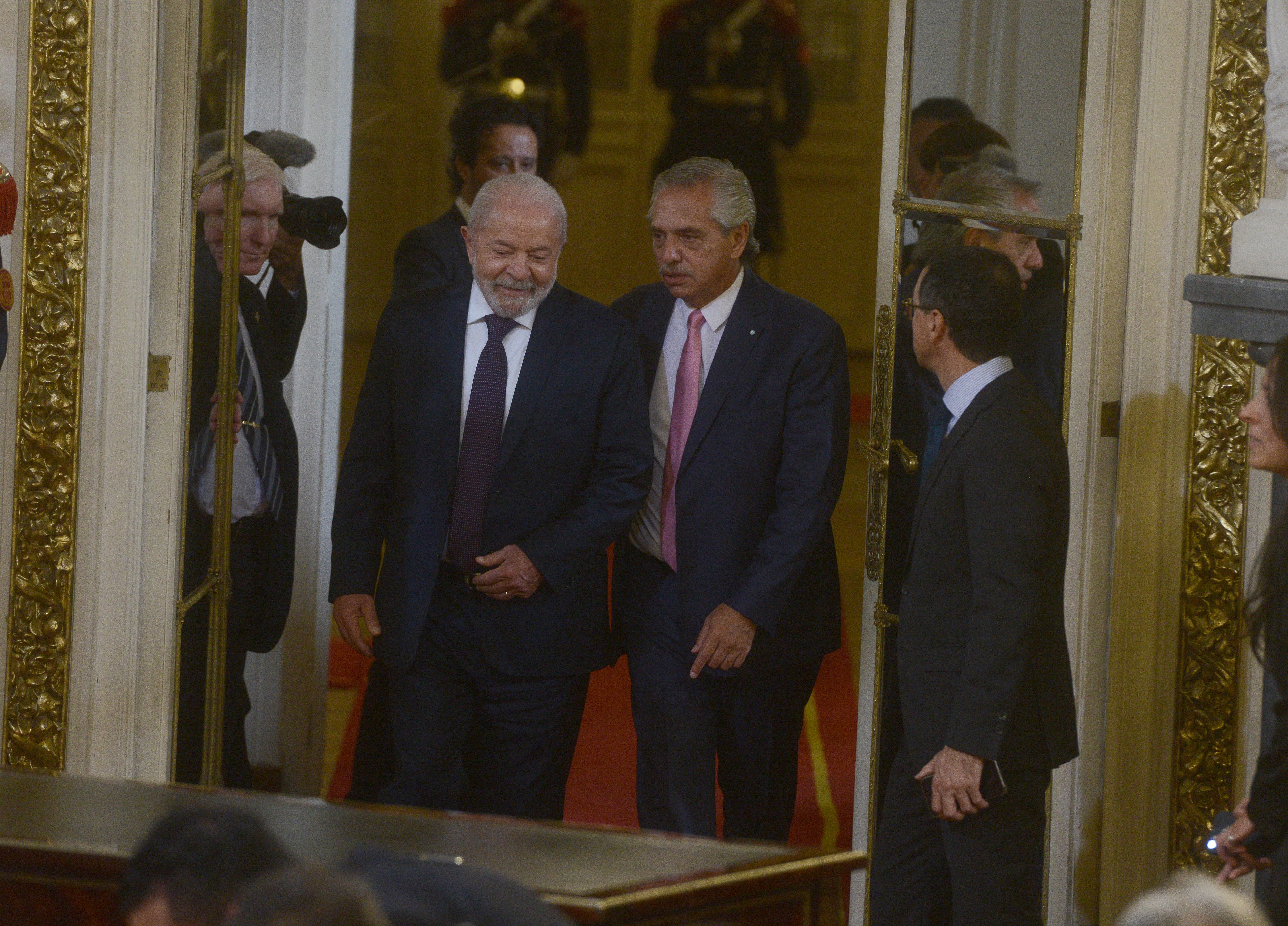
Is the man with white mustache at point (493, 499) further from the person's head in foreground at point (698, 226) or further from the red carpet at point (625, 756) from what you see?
the red carpet at point (625, 756)

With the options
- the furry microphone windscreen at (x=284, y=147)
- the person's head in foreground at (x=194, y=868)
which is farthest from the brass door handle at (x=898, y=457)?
the person's head in foreground at (x=194, y=868)

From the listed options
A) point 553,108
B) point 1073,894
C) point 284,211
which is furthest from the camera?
point 553,108

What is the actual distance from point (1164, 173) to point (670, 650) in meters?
1.45

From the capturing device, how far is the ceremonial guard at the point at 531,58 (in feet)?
35.7

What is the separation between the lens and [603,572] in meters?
3.96

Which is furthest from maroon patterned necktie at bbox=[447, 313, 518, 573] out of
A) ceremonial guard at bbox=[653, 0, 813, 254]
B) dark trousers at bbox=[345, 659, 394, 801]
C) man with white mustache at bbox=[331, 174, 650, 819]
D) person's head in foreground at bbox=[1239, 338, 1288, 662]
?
ceremonial guard at bbox=[653, 0, 813, 254]

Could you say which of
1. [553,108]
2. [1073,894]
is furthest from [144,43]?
[553,108]

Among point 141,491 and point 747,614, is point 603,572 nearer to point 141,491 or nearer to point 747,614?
point 747,614

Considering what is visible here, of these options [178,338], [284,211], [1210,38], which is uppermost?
[1210,38]

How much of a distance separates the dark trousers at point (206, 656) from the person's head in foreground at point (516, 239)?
2.79ft

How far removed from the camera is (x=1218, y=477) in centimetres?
389

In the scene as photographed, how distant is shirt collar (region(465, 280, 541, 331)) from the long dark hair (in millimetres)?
1653

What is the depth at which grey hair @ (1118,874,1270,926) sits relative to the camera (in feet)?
5.06

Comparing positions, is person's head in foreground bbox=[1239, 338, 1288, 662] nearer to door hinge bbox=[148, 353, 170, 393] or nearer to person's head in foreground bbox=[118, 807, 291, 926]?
person's head in foreground bbox=[118, 807, 291, 926]
